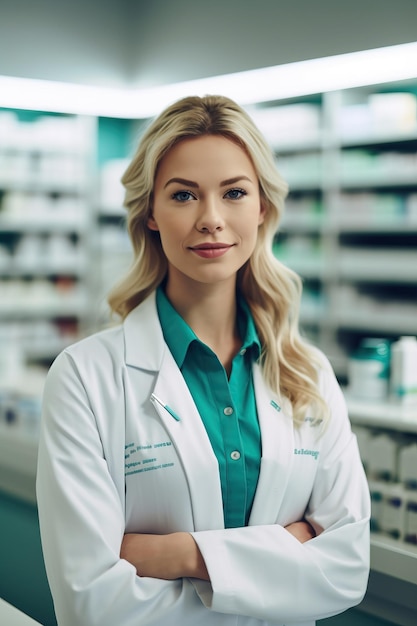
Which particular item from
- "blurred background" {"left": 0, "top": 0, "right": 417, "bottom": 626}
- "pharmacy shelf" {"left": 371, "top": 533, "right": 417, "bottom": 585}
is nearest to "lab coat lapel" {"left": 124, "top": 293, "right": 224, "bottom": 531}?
"blurred background" {"left": 0, "top": 0, "right": 417, "bottom": 626}

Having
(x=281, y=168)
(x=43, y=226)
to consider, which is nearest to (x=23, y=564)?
(x=281, y=168)

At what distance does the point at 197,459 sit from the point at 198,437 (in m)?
0.05

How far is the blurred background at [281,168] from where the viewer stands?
8.76ft

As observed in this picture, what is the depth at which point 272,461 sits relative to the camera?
149cm

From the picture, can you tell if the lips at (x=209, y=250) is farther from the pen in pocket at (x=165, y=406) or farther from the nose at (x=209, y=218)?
the pen in pocket at (x=165, y=406)

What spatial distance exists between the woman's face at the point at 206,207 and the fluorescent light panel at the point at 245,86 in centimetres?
146

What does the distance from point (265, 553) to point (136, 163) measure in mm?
839

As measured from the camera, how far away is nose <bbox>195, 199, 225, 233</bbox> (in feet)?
4.72

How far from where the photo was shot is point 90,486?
1.36 metres

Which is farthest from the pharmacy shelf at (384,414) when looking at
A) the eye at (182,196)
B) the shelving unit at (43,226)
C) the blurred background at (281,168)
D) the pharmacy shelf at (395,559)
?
the shelving unit at (43,226)

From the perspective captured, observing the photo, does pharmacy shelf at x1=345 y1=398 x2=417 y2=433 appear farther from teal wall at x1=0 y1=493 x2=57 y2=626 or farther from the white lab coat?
teal wall at x1=0 y1=493 x2=57 y2=626

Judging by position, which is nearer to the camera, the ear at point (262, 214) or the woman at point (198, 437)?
the woman at point (198, 437)

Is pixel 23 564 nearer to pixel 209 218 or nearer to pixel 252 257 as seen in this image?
pixel 252 257

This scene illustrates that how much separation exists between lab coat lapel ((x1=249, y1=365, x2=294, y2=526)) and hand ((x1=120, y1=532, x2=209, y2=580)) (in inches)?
6.3
